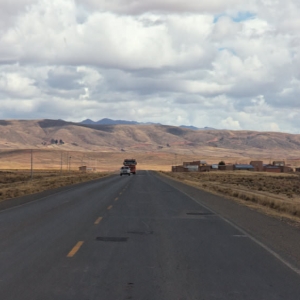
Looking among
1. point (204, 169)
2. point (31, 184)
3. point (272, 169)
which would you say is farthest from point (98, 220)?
point (272, 169)

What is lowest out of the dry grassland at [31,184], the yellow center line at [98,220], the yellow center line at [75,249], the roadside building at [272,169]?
the dry grassland at [31,184]

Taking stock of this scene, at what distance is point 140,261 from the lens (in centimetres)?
1046

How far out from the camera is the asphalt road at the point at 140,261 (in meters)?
7.92

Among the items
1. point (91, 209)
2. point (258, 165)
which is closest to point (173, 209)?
point (91, 209)

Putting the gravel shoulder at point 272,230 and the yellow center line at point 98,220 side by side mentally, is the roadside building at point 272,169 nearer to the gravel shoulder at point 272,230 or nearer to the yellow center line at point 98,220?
the gravel shoulder at point 272,230

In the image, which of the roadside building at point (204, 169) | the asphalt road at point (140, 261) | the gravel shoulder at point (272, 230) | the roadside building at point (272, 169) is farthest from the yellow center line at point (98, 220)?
the roadside building at point (272, 169)

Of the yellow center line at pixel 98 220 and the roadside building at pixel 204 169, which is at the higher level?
the yellow center line at pixel 98 220

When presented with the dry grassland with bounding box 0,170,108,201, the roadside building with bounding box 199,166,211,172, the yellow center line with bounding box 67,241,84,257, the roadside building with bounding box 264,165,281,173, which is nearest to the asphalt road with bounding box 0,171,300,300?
the yellow center line with bounding box 67,241,84,257

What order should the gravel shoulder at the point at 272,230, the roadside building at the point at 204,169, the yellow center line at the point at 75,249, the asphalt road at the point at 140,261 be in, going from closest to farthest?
the asphalt road at the point at 140,261 < the yellow center line at the point at 75,249 < the gravel shoulder at the point at 272,230 < the roadside building at the point at 204,169

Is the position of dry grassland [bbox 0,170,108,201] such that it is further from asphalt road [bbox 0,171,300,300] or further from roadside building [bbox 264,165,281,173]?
roadside building [bbox 264,165,281,173]

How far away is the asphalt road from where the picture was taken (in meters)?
7.92

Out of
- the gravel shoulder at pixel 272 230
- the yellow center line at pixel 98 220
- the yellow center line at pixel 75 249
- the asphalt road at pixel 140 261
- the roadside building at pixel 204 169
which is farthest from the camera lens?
the roadside building at pixel 204 169

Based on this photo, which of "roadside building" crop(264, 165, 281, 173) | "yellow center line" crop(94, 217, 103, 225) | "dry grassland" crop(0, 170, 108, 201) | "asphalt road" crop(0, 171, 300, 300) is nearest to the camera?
"asphalt road" crop(0, 171, 300, 300)

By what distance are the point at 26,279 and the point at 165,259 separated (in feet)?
10.2
